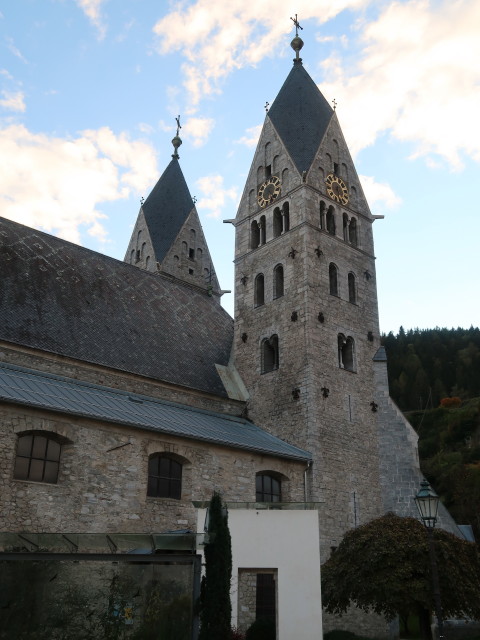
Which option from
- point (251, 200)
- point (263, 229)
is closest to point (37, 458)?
point (263, 229)

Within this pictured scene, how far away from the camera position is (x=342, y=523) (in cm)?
2317

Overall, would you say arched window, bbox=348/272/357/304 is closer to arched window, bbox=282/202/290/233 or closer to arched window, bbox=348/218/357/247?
arched window, bbox=348/218/357/247

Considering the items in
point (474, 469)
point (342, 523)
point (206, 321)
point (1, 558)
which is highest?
point (206, 321)

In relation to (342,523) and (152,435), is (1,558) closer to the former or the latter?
(152,435)

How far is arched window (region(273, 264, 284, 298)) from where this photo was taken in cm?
2852

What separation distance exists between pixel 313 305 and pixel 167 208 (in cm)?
2186

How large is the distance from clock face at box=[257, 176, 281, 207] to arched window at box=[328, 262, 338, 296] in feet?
15.6

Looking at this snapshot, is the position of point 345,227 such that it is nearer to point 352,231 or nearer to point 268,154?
point 352,231

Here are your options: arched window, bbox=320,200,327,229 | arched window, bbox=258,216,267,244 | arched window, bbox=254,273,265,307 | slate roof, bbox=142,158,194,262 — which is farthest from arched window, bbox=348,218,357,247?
slate roof, bbox=142,158,194,262

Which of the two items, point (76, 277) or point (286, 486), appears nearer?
point (286, 486)

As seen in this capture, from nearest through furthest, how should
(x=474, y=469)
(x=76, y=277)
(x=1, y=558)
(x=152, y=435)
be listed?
(x=1, y=558) → (x=152, y=435) → (x=76, y=277) → (x=474, y=469)

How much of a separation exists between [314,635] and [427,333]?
89252 millimetres

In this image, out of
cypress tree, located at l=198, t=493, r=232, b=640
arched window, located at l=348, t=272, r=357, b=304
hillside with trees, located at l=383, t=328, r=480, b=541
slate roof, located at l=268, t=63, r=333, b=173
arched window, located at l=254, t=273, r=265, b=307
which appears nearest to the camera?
cypress tree, located at l=198, t=493, r=232, b=640

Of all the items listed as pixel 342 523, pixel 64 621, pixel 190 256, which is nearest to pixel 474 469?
pixel 190 256
